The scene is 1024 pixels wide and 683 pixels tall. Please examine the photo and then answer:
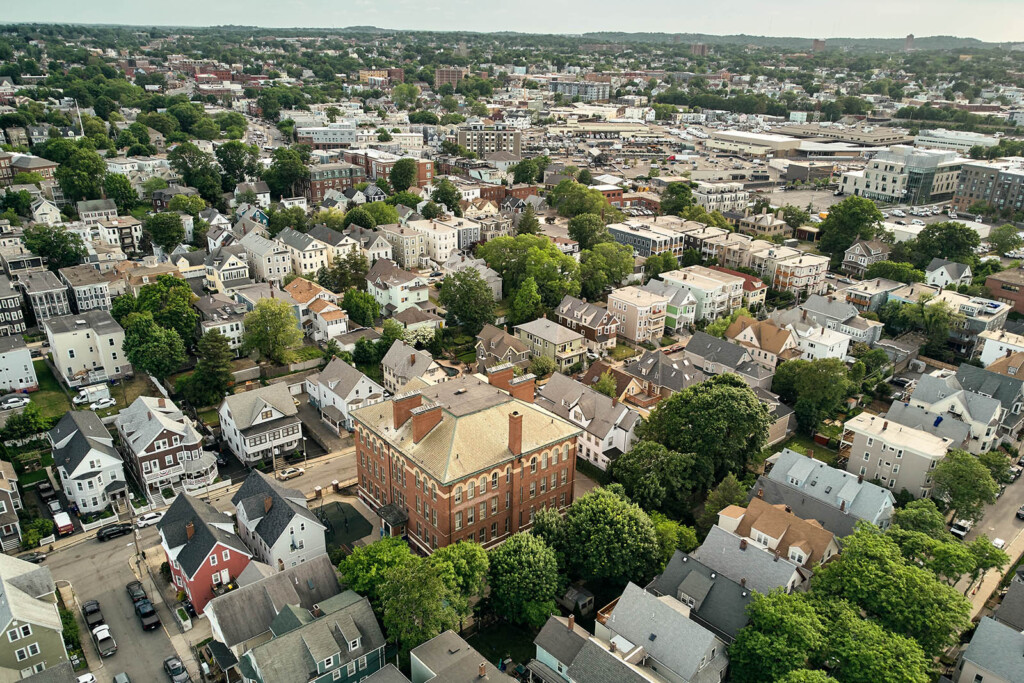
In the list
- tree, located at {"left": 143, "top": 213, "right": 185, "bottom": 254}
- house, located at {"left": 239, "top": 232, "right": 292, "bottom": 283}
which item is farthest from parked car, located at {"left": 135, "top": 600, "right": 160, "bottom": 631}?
tree, located at {"left": 143, "top": 213, "right": 185, "bottom": 254}

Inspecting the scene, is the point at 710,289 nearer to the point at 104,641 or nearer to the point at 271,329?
the point at 271,329

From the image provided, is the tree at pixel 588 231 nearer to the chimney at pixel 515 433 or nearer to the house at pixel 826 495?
the house at pixel 826 495

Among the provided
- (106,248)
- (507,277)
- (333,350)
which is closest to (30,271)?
(106,248)

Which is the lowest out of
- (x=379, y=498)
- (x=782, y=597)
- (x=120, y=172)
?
(x=379, y=498)

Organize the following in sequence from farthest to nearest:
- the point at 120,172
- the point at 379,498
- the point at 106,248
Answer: the point at 120,172, the point at 106,248, the point at 379,498

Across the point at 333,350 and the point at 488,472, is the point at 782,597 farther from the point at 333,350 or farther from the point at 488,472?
the point at 333,350

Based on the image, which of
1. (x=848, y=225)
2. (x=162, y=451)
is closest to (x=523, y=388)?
(x=162, y=451)
